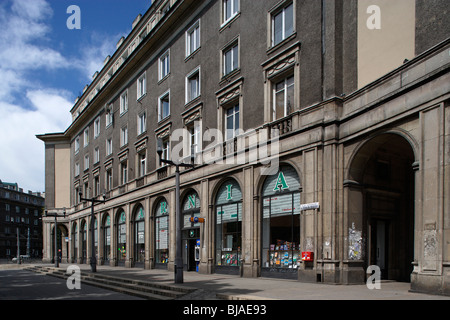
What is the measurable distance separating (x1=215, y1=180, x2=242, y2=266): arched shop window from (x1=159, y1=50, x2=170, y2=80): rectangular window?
11.0 meters

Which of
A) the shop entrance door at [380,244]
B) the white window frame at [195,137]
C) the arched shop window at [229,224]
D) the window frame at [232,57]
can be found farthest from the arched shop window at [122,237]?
the shop entrance door at [380,244]

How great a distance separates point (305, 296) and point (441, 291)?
342cm

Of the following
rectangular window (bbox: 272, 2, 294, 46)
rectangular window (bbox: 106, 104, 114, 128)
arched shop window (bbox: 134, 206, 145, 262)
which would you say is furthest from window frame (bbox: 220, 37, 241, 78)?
rectangular window (bbox: 106, 104, 114, 128)

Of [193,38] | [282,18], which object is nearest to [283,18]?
[282,18]

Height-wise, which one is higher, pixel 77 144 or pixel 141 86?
pixel 141 86

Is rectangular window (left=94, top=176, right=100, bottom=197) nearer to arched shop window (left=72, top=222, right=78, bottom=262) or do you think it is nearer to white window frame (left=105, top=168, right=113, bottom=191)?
white window frame (left=105, top=168, right=113, bottom=191)

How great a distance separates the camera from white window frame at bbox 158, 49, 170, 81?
2871 centimetres

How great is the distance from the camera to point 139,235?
31641 millimetres

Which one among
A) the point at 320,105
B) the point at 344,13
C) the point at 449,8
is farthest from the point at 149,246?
the point at 449,8

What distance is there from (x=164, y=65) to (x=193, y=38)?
4699 millimetres

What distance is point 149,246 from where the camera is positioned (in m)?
29.3

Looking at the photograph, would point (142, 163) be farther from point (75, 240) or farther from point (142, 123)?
point (75, 240)

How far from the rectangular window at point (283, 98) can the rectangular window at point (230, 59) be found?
3.59 meters

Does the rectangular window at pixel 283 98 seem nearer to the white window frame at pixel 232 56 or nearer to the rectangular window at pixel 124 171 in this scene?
the white window frame at pixel 232 56
